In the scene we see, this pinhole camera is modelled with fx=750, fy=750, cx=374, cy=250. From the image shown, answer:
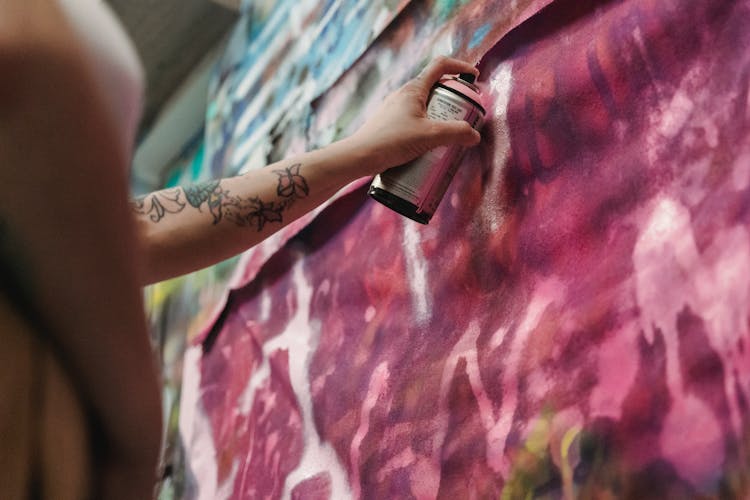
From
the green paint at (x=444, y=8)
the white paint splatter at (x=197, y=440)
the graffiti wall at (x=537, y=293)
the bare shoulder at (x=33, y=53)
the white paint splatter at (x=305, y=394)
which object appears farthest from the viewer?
the white paint splatter at (x=197, y=440)

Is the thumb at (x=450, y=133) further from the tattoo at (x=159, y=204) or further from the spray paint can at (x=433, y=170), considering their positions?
the tattoo at (x=159, y=204)

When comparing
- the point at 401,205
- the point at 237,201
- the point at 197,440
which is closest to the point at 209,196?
the point at 237,201

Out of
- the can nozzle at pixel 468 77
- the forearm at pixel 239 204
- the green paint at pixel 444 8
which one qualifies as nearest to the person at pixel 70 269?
the forearm at pixel 239 204

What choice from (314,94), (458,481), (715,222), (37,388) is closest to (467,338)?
(458,481)

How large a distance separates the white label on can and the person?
1.31ft

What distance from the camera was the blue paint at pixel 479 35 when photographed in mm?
995

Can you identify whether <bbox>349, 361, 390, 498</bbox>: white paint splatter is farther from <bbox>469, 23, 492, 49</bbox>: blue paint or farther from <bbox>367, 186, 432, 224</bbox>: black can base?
<bbox>469, 23, 492, 49</bbox>: blue paint

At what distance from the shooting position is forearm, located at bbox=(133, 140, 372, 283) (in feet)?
2.90

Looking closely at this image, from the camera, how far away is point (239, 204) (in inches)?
36.1

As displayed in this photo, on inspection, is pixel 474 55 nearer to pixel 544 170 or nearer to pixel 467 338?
pixel 544 170

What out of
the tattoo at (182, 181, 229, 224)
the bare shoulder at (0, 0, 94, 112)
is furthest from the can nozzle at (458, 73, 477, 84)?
the bare shoulder at (0, 0, 94, 112)

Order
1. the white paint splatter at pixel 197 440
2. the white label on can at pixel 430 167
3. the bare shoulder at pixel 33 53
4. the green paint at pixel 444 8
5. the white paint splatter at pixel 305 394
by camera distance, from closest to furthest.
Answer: the bare shoulder at pixel 33 53
the white label on can at pixel 430 167
the white paint splatter at pixel 305 394
the green paint at pixel 444 8
the white paint splatter at pixel 197 440

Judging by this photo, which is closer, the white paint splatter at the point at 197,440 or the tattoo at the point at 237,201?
the tattoo at the point at 237,201

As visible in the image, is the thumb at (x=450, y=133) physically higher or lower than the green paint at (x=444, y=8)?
lower
